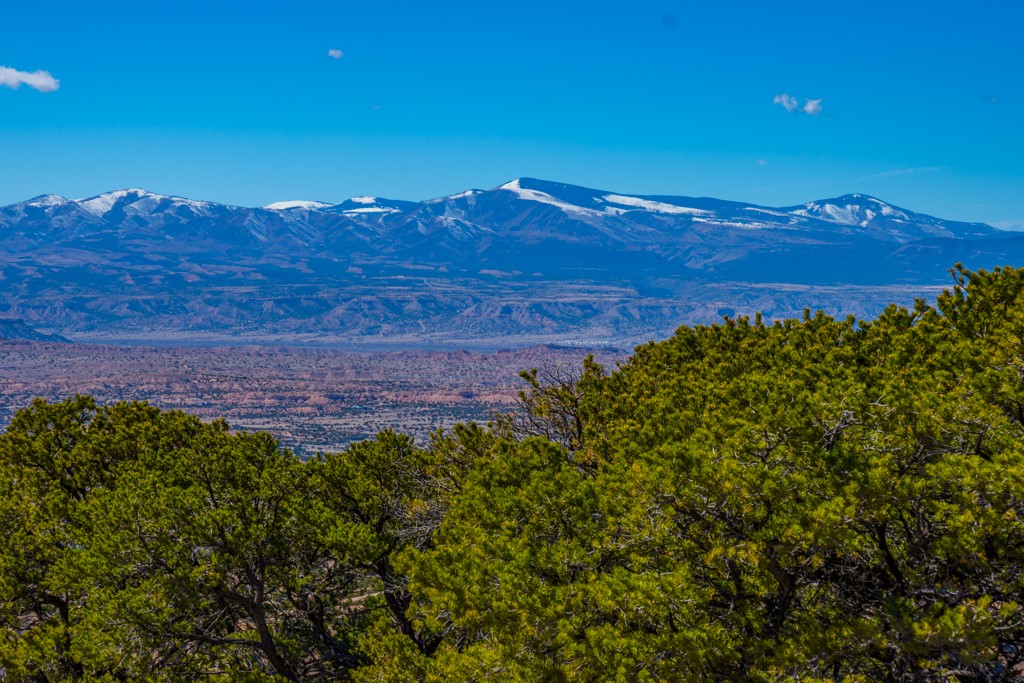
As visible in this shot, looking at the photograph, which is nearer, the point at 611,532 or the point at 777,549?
Result: the point at 777,549

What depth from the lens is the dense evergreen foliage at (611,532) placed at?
15508 mm

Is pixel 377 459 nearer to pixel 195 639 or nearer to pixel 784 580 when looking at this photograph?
pixel 195 639

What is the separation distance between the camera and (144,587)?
21719 millimetres

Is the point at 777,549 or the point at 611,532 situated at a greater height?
the point at 777,549

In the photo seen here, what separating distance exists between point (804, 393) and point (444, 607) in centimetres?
800

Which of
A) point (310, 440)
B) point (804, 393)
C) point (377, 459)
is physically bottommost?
point (310, 440)

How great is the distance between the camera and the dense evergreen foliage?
50.9 ft

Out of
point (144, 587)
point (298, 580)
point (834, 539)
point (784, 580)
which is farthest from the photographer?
point (298, 580)

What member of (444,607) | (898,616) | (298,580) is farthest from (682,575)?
(298,580)

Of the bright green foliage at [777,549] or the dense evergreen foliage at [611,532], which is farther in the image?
the dense evergreen foliage at [611,532]

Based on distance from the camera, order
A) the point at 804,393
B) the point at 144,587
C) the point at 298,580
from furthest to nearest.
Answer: the point at 298,580
the point at 144,587
the point at 804,393

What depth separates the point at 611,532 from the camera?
17.9 m

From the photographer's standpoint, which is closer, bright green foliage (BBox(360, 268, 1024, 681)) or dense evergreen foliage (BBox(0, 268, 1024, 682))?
bright green foliage (BBox(360, 268, 1024, 681))

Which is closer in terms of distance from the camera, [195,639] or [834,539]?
[834,539]
